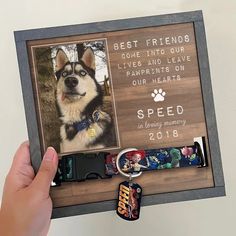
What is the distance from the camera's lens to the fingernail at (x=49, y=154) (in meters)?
0.59

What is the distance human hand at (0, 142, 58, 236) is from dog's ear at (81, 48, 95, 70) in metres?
0.14

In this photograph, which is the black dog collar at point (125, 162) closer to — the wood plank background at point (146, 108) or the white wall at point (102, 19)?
the wood plank background at point (146, 108)

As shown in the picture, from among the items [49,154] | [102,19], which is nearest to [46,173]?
[49,154]

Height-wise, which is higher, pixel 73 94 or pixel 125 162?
pixel 73 94

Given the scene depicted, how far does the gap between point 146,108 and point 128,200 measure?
0.14 meters

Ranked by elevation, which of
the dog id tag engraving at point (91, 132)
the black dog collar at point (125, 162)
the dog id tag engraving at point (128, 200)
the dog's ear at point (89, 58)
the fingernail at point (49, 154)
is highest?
the dog's ear at point (89, 58)

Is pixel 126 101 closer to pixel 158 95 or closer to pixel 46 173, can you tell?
pixel 158 95

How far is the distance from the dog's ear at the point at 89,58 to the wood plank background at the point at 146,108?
0.02 m

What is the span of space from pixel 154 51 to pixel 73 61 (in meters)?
0.13

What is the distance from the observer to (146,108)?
617 millimetres

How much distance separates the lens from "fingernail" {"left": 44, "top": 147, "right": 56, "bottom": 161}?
590mm

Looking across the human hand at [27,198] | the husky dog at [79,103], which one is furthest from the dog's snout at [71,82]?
the human hand at [27,198]

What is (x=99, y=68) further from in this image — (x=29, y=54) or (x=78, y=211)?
(x=78, y=211)

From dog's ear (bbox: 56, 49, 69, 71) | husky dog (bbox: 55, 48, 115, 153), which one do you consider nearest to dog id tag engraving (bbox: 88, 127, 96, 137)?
husky dog (bbox: 55, 48, 115, 153)
